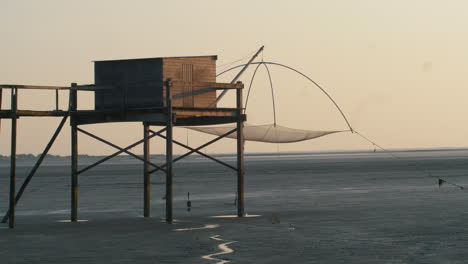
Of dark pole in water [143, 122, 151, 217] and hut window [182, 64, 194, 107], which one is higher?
hut window [182, 64, 194, 107]

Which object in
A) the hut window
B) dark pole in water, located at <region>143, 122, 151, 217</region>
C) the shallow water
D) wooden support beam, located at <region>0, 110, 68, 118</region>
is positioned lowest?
the shallow water

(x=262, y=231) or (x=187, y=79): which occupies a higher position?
(x=187, y=79)

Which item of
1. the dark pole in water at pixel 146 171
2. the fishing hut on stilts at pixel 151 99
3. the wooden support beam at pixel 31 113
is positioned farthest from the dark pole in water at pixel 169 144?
the wooden support beam at pixel 31 113

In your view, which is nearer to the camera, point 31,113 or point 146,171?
point 31,113

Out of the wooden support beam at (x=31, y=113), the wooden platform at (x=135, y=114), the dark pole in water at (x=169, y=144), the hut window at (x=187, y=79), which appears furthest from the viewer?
the hut window at (x=187, y=79)

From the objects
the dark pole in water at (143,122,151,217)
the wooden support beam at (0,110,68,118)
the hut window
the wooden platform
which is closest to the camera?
the wooden support beam at (0,110,68,118)

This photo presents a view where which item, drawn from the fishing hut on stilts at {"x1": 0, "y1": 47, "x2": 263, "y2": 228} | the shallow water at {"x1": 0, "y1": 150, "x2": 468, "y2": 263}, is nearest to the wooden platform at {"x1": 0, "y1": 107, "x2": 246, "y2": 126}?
the fishing hut on stilts at {"x1": 0, "y1": 47, "x2": 263, "y2": 228}

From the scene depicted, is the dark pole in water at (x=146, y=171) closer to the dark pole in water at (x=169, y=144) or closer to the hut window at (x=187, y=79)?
the hut window at (x=187, y=79)

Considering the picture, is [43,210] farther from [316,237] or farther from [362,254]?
[362,254]

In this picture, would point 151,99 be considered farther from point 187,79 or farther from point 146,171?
point 146,171

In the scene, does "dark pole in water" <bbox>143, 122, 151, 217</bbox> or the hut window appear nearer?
the hut window

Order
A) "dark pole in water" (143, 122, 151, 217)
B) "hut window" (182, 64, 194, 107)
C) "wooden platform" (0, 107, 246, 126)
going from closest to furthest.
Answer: "wooden platform" (0, 107, 246, 126), "hut window" (182, 64, 194, 107), "dark pole in water" (143, 122, 151, 217)

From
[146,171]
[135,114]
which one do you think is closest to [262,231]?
[135,114]

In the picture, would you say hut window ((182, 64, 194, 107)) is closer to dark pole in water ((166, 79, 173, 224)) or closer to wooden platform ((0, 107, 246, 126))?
wooden platform ((0, 107, 246, 126))
